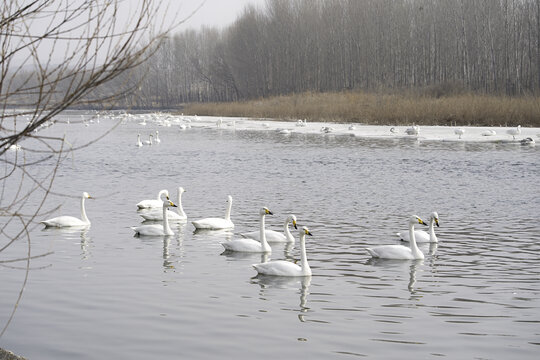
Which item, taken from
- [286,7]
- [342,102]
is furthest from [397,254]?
[286,7]

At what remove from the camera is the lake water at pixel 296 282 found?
261 inches

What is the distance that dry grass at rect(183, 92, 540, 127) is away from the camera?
3738 centimetres

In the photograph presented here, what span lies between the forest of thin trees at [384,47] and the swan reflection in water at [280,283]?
4685 cm

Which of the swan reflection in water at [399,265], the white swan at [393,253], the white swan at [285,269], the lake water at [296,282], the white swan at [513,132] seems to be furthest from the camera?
the white swan at [513,132]

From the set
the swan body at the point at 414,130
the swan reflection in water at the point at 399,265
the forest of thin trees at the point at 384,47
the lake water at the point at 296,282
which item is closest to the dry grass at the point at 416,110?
the swan body at the point at 414,130

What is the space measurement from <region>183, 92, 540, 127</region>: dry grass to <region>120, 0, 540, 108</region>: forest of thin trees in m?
6.83

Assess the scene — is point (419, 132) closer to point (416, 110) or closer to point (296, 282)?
point (416, 110)

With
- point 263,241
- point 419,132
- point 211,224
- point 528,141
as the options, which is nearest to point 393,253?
point 263,241

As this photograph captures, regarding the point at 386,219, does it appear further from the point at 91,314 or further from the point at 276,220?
the point at 91,314

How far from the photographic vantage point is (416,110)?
4069cm

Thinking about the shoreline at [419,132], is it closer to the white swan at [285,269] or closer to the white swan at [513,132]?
the white swan at [513,132]

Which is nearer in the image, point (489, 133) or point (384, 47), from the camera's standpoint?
point (489, 133)

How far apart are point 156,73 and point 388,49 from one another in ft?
222

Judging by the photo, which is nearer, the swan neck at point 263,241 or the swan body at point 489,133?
the swan neck at point 263,241
